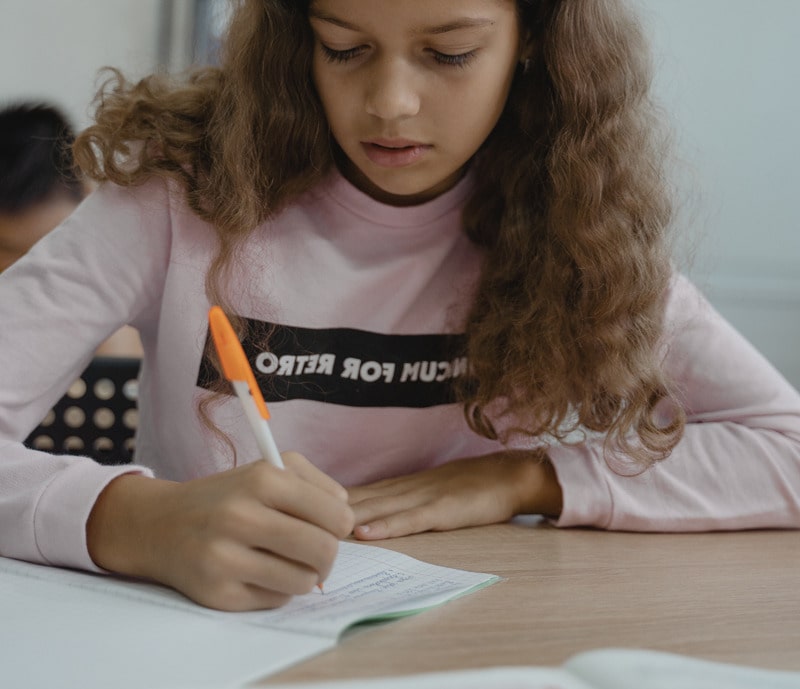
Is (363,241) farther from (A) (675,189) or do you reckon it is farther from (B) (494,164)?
(A) (675,189)

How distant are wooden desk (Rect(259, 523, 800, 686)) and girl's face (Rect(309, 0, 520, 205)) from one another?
32cm

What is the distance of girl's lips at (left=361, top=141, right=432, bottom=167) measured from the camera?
87 cm

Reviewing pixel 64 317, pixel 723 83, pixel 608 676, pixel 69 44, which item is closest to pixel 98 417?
pixel 64 317

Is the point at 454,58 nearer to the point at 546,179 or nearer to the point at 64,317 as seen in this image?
the point at 546,179

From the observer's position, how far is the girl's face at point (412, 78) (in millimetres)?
803

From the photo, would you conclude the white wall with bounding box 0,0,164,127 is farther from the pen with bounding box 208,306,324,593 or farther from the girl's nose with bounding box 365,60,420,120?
the pen with bounding box 208,306,324,593

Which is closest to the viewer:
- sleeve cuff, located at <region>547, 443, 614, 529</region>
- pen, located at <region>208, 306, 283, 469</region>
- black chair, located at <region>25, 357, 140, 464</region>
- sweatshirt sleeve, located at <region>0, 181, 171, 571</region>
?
pen, located at <region>208, 306, 283, 469</region>

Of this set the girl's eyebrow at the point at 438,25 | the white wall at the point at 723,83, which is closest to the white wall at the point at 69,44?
the white wall at the point at 723,83

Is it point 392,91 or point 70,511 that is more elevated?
point 392,91

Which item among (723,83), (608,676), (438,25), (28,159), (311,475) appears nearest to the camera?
(608,676)

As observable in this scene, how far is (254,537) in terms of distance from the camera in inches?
23.1

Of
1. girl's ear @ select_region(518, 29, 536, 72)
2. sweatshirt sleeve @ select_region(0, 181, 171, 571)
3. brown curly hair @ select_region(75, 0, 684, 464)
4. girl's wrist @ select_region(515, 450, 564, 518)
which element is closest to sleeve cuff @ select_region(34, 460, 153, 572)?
sweatshirt sleeve @ select_region(0, 181, 171, 571)

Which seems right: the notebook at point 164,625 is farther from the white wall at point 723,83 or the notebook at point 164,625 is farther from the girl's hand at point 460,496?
the white wall at point 723,83

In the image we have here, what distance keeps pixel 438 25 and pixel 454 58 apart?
0.05 metres
